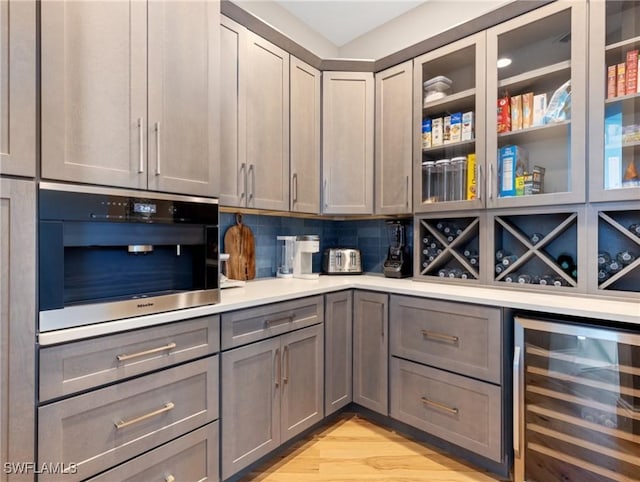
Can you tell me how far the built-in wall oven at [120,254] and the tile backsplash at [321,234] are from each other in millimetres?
806

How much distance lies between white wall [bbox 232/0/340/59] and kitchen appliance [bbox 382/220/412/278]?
1.57 meters

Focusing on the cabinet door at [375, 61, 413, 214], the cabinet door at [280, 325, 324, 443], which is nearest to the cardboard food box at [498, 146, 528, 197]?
the cabinet door at [375, 61, 413, 214]

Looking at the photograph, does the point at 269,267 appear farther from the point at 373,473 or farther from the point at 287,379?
the point at 373,473

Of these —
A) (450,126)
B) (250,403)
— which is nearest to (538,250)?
(450,126)

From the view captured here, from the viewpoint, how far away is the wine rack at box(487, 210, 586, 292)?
1.79 meters

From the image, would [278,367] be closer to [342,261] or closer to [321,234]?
[342,261]

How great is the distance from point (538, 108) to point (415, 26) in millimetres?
1259

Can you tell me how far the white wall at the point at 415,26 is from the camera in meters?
2.35

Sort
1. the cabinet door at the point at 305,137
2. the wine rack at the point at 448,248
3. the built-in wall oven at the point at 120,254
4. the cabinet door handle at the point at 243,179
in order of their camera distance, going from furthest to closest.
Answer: the cabinet door at the point at 305,137 → the wine rack at the point at 448,248 → the cabinet door handle at the point at 243,179 → the built-in wall oven at the point at 120,254

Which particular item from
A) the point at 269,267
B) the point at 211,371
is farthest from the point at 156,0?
the point at 269,267

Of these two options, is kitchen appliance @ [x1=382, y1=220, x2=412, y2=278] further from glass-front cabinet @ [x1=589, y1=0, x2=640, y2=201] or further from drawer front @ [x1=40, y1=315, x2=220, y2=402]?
drawer front @ [x1=40, y1=315, x2=220, y2=402]

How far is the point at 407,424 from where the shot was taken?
1996 mm

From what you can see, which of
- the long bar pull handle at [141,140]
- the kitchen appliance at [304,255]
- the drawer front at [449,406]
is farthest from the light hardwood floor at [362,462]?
the long bar pull handle at [141,140]

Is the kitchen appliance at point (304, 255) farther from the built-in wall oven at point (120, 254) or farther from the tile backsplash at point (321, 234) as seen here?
the built-in wall oven at point (120, 254)
